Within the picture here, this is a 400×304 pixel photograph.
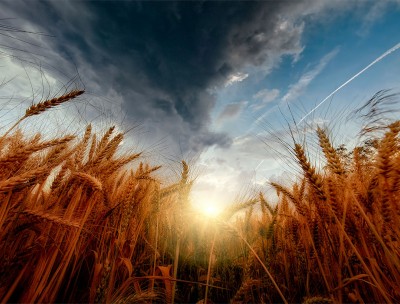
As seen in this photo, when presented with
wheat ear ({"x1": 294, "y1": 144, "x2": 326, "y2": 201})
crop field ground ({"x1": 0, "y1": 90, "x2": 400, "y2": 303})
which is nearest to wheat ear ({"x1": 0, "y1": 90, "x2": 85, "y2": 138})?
crop field ground ({"x1": 0, "y1": 90, "x2": 400, "y2": 303})

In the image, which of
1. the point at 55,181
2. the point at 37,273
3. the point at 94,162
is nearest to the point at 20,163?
the point at 55,181

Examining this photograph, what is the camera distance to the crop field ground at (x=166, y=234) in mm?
1606

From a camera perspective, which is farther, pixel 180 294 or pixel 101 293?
pixel 180 294

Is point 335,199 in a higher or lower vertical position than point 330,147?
lower

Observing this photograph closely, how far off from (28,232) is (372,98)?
119 inches

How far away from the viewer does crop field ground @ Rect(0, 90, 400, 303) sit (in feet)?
5.27

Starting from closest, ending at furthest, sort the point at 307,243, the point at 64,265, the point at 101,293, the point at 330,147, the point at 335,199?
the point at 101,293
the point at 64,265
the point at 335,199
the point at 330,147
the point at 307,243

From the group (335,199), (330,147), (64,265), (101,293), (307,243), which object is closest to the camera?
(101,293)

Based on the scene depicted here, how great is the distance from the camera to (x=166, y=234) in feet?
10.3

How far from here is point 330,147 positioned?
2.06m

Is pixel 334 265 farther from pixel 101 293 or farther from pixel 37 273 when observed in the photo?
pixel 37 273

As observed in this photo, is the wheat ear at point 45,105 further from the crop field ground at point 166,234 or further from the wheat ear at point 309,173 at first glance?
the wheat ear at point 309,173

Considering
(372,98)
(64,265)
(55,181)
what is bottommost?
(64,265)

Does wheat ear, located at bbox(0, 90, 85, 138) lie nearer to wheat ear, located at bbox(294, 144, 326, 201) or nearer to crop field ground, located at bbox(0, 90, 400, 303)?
crop field ground, located at bbox(0, 90, 400, 303)
